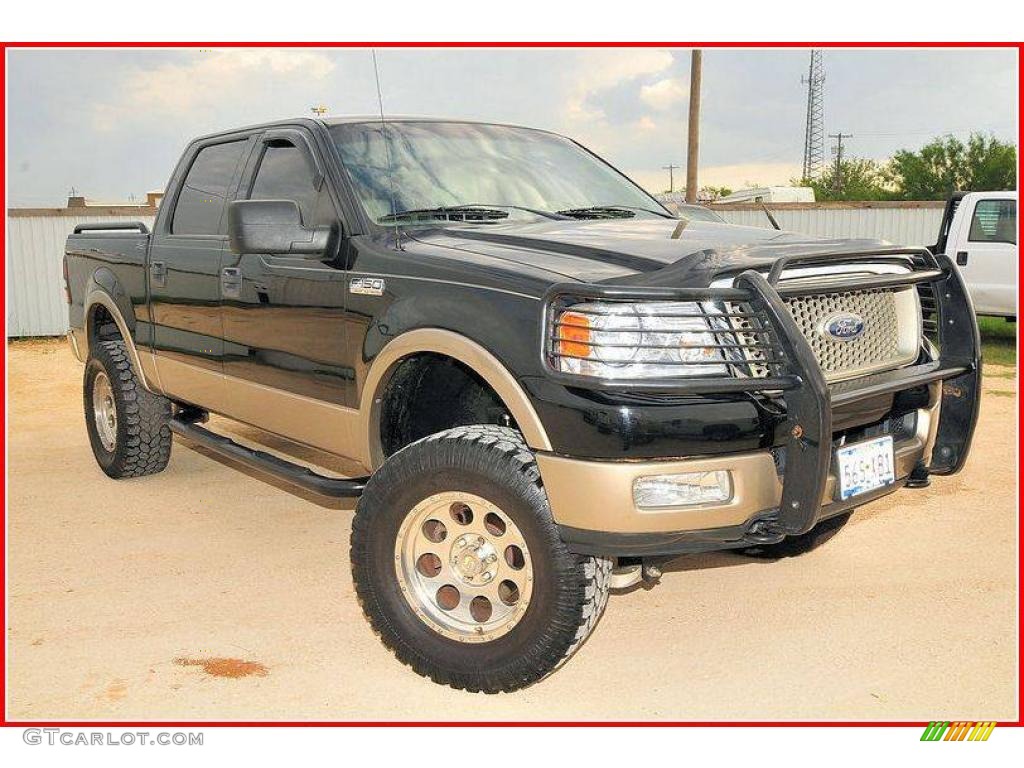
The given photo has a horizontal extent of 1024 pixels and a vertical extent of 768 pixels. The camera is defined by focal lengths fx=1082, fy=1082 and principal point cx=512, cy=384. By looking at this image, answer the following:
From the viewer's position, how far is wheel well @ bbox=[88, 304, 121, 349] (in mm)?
6977

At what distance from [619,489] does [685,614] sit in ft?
4.67

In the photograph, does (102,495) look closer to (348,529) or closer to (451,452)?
(348,529)

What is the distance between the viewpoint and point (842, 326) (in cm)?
376

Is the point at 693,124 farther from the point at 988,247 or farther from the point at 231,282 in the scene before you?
the point at 231,282

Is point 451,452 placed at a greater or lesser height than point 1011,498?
greater

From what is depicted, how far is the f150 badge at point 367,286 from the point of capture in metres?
4.17

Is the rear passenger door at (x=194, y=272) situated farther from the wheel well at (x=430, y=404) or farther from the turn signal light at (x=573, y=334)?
the turn signal light at (x=573, y=334)

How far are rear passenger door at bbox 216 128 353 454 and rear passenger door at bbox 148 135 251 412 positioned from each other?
0.18m

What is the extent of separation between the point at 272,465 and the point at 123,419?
6.80 ft

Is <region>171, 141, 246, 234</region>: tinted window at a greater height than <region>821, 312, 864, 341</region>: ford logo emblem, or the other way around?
<region>171, 141, 246, 234</region>: tinted window

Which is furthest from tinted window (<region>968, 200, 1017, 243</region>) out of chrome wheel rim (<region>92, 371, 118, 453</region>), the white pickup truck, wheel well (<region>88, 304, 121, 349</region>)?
chrome wheel rim (<region>92, 371, 118, 453</region>)

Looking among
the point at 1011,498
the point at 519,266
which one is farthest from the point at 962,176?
the point at 519,266

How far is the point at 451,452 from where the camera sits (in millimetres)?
3650
